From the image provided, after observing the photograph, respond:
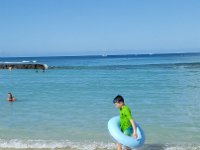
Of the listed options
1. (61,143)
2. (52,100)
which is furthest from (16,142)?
(52,100)

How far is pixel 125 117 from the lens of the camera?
7.54 meters

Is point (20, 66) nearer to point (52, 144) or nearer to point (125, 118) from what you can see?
point (52, 144)

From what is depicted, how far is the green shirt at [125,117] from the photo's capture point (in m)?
7.49

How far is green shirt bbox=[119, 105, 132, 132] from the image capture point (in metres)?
7.49

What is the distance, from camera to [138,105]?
54.6 feet

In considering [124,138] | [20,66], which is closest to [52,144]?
[124,138]

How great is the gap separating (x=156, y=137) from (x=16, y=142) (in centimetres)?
377

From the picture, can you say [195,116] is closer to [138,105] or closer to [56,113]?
[138,105]

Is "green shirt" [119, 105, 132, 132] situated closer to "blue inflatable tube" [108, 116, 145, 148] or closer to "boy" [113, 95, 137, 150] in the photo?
"boy" [113, 95, 137, 150]

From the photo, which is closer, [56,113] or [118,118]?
[118,118]

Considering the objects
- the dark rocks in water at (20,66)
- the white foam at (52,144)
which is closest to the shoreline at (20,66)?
the dark rocks in water at (20,66)

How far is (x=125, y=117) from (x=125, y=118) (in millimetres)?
23

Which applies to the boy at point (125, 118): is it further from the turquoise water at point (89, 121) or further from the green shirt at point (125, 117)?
the turquoise water at point (89, 121)

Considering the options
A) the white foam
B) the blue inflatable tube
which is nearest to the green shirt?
the blue inflatable tube
